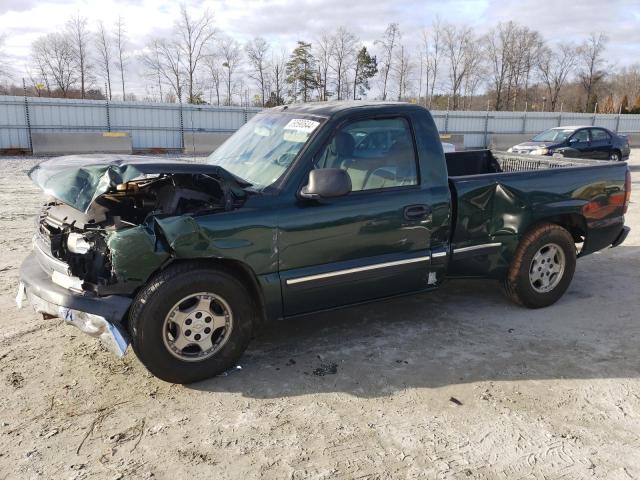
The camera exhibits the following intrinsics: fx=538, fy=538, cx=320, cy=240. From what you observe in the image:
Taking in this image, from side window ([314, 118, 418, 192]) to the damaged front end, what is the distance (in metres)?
0.80

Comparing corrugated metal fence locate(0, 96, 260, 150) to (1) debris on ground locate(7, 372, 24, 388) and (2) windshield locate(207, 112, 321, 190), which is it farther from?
(1) debris on ground locate(7, 372, 24, 388)

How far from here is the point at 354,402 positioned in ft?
11.7

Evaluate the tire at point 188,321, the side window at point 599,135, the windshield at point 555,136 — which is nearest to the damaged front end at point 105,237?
the tire at point 188,321

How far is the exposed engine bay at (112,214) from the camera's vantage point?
360 centimetres

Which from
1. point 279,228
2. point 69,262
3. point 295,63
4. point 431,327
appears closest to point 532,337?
point 431,327

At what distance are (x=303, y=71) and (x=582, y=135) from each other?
115 feet

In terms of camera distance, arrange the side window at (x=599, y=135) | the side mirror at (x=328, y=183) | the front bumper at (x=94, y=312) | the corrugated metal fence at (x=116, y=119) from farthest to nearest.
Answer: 1. the corrugated metal fence at (x=116, y=119)
2. the side window at (x=599, y=135)
3. the side mirror at (x=328, y=183)
4. the front bumper at (x=94, y=312)

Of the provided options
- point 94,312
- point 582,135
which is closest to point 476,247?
point 94,312

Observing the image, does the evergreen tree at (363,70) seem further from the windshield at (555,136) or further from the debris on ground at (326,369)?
the debris on ground at (326,369)

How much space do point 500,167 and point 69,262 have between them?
5.03 meters

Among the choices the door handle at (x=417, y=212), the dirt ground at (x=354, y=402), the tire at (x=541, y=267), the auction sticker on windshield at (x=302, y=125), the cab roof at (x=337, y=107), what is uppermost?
the cab roof at (x=337, y=107)

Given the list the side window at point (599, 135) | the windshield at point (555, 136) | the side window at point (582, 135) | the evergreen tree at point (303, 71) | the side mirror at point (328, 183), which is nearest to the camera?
the side mirror at point (328, 183)

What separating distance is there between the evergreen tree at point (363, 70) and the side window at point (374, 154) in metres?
48.9

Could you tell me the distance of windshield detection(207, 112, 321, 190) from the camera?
4078 mm
